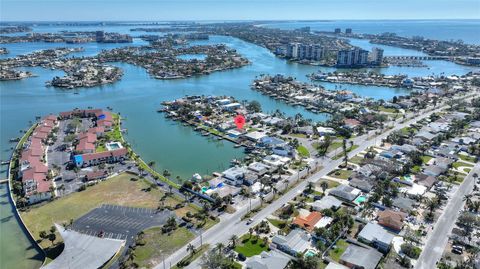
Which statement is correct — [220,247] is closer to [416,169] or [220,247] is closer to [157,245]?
[157,245]

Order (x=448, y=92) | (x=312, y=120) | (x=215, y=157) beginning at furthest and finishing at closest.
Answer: (x=448, y=92)
(x=312, y=120)
(x=215, y=157)

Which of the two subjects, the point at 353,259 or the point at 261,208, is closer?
the point at 353,259

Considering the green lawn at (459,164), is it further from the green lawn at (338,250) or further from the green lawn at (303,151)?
the green lawn at (338,250)

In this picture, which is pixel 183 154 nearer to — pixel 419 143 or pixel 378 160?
pixel 378 160

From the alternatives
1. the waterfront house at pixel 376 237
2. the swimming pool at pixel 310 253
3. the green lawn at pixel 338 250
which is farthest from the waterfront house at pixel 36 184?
the waterfront house at pixel 376 237

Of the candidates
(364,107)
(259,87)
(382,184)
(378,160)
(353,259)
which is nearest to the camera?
(353,259)

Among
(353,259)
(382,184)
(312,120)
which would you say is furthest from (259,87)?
(353,259)
